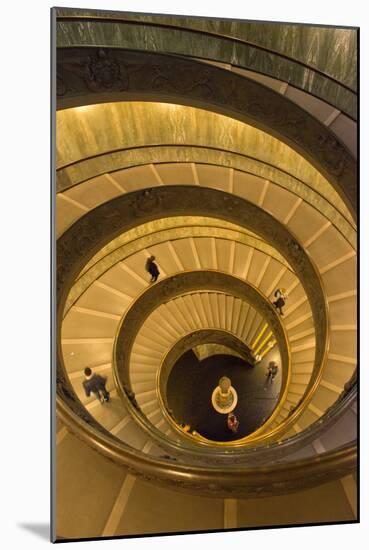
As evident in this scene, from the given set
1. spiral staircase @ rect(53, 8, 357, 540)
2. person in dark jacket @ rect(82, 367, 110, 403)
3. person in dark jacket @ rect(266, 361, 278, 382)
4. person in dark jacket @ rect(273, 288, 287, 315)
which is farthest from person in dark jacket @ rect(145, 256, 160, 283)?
person in dark jacket @ rect(266, 361, 278, 382)

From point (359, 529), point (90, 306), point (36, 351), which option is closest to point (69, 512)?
point (36, 351)

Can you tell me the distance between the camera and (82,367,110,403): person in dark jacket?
3.73m

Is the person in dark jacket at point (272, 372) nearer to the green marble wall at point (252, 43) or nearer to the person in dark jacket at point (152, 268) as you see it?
the person in dark jacket at point (152, 268)

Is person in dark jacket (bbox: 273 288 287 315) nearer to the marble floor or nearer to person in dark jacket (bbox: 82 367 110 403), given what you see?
the marble floor

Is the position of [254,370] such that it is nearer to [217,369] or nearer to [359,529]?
[217,369]

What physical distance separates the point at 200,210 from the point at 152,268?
983 mm

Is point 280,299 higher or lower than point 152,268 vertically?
higher

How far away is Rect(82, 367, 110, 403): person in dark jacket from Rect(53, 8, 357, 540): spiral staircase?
0.11 metres

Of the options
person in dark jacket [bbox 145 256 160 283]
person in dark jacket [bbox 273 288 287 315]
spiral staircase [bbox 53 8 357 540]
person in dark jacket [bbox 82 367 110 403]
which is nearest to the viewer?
spiral staircase [bbox 53 8 357 540]

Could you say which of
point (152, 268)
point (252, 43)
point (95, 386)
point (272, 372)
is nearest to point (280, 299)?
point (152, 268)

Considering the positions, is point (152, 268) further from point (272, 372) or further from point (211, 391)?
point (272, 372)

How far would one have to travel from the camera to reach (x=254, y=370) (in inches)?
324

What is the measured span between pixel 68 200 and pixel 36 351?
105 cm

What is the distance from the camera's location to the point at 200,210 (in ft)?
13.5
